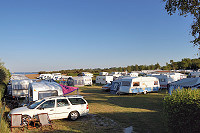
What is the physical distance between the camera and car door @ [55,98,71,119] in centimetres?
970

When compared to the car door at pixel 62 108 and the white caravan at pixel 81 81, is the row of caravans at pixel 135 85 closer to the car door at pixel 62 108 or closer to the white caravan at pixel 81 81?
the white caravan at pixel 81 81

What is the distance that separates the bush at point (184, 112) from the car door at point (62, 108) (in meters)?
5.73

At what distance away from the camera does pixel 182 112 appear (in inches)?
240

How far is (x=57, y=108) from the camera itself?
971 centimetres

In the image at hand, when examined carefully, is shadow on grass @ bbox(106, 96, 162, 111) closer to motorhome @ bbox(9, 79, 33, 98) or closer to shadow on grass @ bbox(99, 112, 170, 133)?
shadow on grass @ bbox(99, 112, 170, 133)

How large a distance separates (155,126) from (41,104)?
6.42 m

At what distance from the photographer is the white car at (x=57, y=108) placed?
30.2ft

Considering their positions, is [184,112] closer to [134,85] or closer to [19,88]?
[134,85]

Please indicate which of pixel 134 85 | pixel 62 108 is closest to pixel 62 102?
pixel 62 108

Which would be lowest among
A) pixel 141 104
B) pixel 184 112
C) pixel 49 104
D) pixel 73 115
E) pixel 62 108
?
pixel 141 104

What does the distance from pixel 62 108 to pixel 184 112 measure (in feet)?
21.5

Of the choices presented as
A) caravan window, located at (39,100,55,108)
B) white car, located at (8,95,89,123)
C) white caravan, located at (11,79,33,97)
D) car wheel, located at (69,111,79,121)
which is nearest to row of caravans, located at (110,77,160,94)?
white caravan, located at (11,79,33,97)

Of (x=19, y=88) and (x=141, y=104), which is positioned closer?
(x=141, y=104)

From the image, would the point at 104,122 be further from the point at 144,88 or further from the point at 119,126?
the point at 144,88
